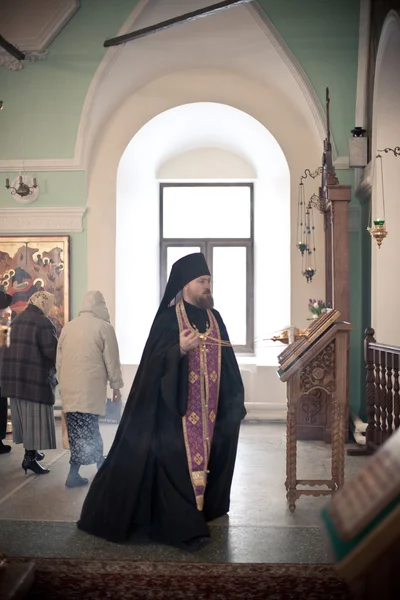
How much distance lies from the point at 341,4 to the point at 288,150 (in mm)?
1865

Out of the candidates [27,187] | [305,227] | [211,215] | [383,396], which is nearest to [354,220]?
[305,227]

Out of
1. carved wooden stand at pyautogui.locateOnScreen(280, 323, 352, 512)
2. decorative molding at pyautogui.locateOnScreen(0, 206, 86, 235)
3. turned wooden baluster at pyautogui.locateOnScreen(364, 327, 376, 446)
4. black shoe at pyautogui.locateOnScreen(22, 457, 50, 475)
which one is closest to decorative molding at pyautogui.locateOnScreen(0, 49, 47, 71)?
decorative molding at pyautogui.locateOnScreen(0, 206, 86, 235)

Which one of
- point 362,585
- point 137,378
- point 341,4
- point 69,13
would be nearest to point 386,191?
point 341,4

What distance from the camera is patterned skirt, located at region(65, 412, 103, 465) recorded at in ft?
17.1

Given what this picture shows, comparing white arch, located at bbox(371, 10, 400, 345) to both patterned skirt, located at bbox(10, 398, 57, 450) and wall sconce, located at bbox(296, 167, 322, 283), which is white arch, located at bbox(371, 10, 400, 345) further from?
patterned skirt, located at bbox(10, 398, 57, 450)

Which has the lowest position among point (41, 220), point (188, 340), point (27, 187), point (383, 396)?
point (383, 396)

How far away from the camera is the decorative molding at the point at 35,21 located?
787 cm

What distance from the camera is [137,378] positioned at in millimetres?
4027

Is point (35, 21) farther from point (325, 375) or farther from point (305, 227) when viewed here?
point (325, 375)

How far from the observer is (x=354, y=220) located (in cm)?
812

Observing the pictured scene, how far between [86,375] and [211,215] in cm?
525

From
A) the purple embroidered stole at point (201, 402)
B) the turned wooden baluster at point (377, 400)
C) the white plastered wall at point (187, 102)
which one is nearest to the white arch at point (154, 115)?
the white plastered wall at point (187, 102)

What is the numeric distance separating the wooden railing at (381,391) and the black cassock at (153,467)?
7.02ft

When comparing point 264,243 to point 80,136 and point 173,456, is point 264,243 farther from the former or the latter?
point 173,456
